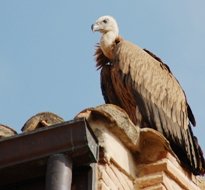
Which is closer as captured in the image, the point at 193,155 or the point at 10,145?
the point at 10,145

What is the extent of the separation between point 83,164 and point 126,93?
21.1 ft

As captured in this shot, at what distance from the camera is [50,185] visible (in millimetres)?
5023

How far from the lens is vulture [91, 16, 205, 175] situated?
1059 centimetres

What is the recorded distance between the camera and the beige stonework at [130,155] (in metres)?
5.87

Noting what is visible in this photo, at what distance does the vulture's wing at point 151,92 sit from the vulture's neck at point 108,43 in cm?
22

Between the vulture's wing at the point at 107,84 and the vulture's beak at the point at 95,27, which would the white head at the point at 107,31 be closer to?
the vulture's beak at the point at 95,27

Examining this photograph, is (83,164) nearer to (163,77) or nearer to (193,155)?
(193,155)

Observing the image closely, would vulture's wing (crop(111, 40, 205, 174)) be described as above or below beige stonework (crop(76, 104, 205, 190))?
above

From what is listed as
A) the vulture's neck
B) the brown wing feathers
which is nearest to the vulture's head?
the vulture's neck

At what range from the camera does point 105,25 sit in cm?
1445

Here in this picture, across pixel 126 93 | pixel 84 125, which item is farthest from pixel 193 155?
pixel 84 125

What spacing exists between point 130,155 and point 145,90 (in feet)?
17.5

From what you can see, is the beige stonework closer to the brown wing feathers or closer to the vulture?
the vulture

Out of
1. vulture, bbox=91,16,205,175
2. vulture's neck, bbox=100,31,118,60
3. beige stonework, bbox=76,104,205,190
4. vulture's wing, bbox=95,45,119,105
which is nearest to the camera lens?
beige stonework, bbox=76,104,205,190
